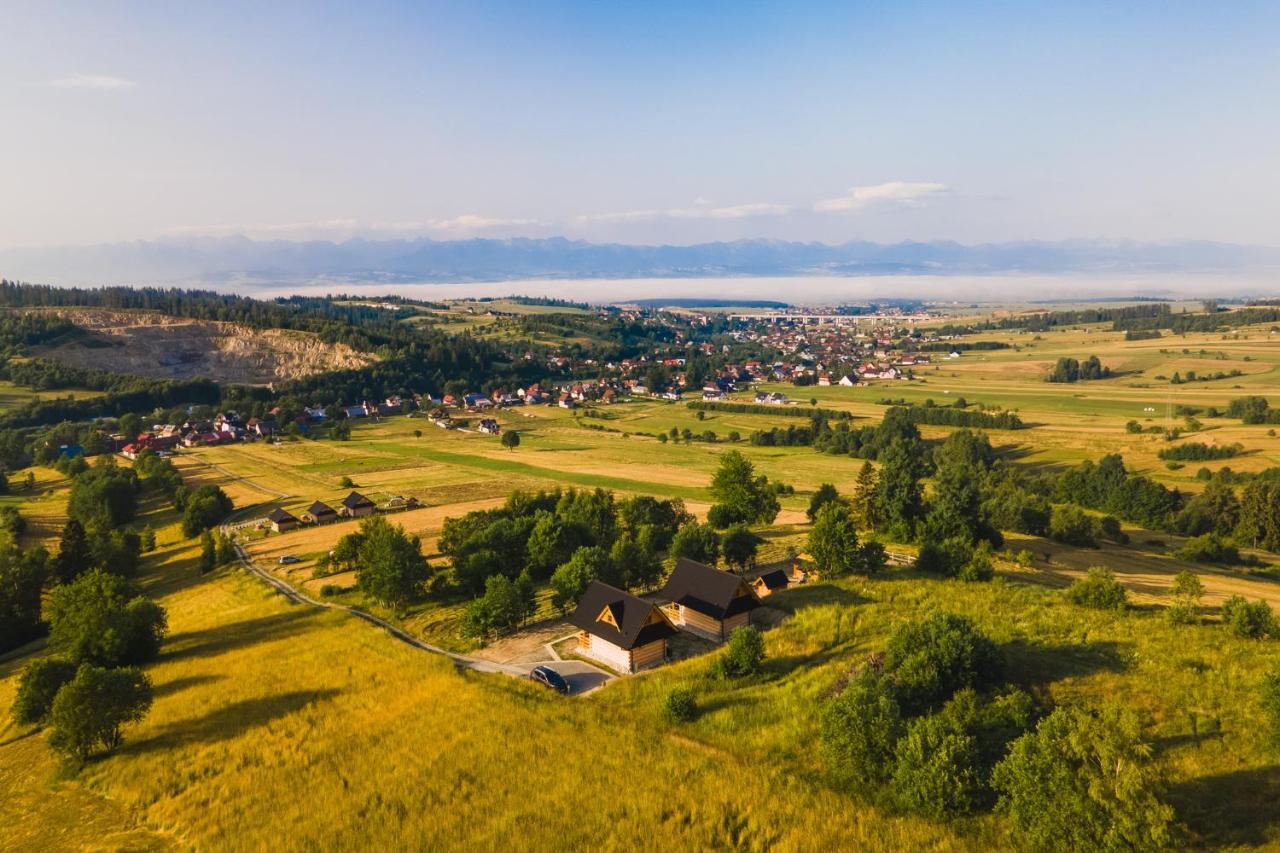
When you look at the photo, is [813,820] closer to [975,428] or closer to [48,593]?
[48,593]

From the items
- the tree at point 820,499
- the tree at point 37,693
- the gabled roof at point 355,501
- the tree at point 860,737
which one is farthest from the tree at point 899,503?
the tree at point 37,693

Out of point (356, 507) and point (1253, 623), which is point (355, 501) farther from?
point (1253, 623)

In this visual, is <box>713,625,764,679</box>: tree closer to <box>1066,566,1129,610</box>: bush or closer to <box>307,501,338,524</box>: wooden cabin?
<box>1066,566,1129,610</box>: bush

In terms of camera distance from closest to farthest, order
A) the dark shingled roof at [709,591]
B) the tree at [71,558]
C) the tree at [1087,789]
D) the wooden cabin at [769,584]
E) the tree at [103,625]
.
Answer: the tree at [1087,789], the dark shingled roof at [709,591], the tree at [103,625], the wooden cabin at [769,584], the tree at [71,558]

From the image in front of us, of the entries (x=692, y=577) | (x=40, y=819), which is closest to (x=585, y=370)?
(x=692, y=577)

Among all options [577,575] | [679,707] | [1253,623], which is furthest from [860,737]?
[1253,623]

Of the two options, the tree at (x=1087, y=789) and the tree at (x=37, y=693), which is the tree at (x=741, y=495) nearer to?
the tree at (x=1087, y=789)
